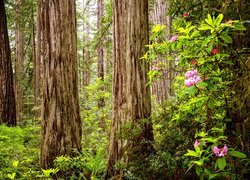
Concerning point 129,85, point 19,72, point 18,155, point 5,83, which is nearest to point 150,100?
point 129,85

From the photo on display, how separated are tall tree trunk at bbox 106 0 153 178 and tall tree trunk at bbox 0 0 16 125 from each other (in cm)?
641

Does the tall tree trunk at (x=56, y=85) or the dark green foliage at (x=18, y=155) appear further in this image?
the tall tree trunk at (x=56, y=85)

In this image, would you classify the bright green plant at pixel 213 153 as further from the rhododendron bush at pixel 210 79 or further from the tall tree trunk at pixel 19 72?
the tall tree trunk at pixel 19 72

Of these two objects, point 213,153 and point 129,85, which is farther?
point 129,85

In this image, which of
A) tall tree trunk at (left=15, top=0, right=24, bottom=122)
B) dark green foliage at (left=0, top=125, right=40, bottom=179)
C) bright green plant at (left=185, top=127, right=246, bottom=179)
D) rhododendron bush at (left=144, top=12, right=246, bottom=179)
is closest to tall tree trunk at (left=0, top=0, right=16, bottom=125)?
dark green foliage at (left=0, top=125, right=40, bottom=179)

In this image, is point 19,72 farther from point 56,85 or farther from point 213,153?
point 213,153

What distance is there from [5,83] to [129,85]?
680 cm

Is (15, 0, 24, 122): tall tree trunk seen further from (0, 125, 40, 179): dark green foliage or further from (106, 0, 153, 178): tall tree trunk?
(106, 0, 153, 178): tall tree trunk

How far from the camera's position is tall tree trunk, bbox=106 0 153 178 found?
4.68 meters

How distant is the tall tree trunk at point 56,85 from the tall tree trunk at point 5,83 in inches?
198

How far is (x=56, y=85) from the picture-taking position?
5559mm

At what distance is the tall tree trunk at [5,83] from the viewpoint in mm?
10062

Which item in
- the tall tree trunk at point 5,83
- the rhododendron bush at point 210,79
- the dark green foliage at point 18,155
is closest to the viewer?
the rhododendron bush at point 210,79

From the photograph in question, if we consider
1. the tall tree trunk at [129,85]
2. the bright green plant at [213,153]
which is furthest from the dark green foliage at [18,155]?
the bright green plant at [213,153]
